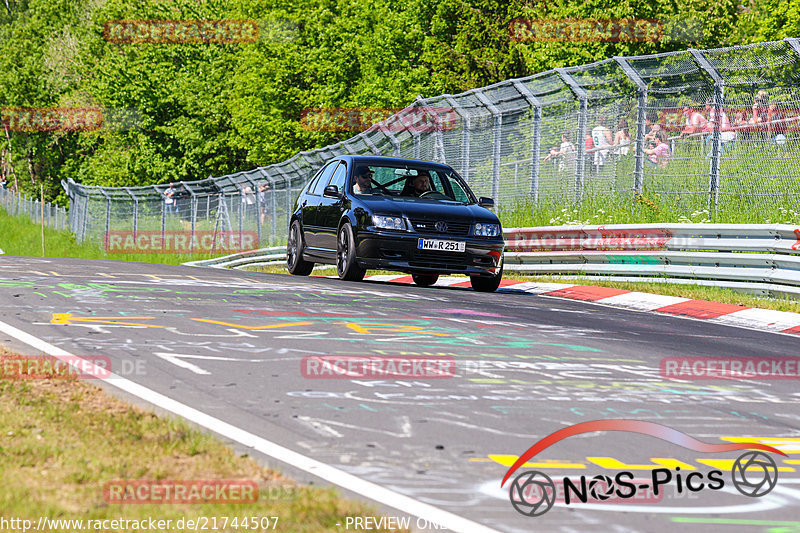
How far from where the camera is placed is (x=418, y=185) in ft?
49.1

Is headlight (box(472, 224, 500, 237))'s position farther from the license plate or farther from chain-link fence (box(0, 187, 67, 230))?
chain-link fence (box(0, 187, 67, 230))

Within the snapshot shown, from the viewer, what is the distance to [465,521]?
392cm

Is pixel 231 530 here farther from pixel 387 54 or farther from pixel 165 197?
pixel 387 54


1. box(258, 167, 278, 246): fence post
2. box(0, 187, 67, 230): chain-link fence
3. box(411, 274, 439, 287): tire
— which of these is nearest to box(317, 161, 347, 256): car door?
box(411, 274, 439, 287): tire

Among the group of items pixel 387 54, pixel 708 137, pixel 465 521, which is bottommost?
pixel 465 521

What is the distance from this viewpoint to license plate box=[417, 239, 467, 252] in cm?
1358

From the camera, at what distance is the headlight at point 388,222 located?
13.6 m

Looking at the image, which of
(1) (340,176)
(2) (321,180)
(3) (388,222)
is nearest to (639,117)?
(1) (340,176)

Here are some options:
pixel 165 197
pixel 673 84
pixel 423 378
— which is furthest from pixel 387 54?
pixel 423 378

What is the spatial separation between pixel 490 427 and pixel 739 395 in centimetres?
207

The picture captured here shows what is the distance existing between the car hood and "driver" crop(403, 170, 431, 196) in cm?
50

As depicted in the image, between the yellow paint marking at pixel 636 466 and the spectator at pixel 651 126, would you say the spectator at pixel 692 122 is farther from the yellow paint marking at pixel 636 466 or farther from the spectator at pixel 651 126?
the yellow paint marking at pixel 636 466

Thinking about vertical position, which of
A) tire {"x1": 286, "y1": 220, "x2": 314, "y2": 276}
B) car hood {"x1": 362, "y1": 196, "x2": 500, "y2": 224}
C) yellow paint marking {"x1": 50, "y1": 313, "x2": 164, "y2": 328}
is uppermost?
car hood {"x1": 362, "y1": 196, "x2": 500, "y2": 224}

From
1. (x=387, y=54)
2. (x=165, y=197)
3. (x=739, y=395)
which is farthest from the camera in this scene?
(x=387, y=54)
